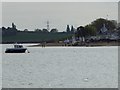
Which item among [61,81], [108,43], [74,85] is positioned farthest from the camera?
[108,43]

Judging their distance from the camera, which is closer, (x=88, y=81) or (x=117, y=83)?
(x=117, y=83)

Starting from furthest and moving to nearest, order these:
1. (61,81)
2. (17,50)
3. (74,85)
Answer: (17,50) → (61,81) → (74,85)

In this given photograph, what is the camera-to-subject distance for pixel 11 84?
35406 mm

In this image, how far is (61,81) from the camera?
37406 millimetres

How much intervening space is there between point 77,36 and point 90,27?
5524 millimetres

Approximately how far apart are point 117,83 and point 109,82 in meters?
1.28

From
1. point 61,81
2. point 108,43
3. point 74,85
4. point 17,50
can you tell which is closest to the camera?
point 74,85

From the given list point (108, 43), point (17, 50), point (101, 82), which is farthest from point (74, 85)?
point (108, 43)

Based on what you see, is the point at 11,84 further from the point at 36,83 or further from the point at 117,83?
the point at 117,83

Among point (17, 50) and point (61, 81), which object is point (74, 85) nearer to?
point (61, 81)

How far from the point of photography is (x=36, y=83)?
3609 cm

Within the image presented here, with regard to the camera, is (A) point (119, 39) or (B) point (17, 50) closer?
(B) point (17, 50)

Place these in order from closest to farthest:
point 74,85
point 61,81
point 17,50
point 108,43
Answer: point 74,85
point 61,81
point 17,50
point 108,43

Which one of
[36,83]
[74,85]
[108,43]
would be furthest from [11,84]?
[108,43]
